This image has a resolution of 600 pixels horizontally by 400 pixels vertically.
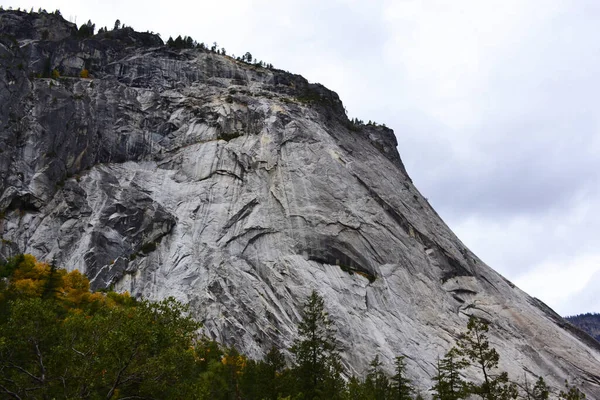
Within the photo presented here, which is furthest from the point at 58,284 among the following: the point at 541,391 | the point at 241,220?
the point at 541,391

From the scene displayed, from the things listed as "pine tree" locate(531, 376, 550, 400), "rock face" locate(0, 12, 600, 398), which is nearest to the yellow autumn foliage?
"rock face" locate(0, 12, 600, 398)

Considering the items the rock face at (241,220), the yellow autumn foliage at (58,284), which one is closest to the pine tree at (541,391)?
the rock face at (241,220)

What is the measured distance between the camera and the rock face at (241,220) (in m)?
45.9

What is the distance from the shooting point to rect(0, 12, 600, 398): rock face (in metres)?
45.9

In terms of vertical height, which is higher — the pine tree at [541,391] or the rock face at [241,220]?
the rock face at [241,220]

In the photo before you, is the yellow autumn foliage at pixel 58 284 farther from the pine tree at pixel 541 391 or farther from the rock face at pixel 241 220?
the pine tree at pixel 541 391

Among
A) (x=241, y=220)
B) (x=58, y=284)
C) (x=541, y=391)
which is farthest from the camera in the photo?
(x=241, y=220)

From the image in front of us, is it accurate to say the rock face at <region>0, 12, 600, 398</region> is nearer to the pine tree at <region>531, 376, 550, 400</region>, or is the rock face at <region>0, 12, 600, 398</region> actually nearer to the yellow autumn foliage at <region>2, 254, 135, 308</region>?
the yellow autumn foliage at <region>2, 254, 135, 308</region>

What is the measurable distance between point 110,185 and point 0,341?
140 feet

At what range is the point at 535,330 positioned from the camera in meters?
52.8

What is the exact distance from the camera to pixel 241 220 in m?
54.0

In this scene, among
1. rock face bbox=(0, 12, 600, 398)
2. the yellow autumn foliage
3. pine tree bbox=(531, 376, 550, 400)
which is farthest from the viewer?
rock face bbox=(0, 12, 600, 398)

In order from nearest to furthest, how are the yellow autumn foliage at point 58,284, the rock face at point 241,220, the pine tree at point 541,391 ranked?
the pine tree at point 541,391 → the yellow autumn foliage at point 58,284 → the rock face at point 241,220

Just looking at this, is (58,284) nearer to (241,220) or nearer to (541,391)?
(241,220)
